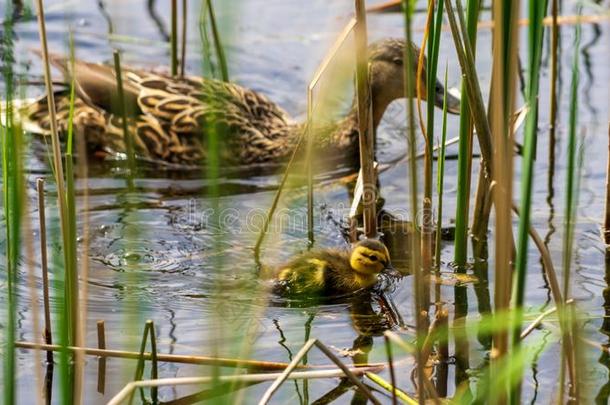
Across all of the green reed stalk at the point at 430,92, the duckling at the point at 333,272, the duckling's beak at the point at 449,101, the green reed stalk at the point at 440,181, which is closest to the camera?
the green reed stalk at the point at 430,92

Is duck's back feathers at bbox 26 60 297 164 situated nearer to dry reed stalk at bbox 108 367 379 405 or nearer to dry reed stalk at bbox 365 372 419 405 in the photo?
dry reed stalk at bbox 365 372 419 405

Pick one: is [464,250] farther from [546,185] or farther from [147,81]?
[147,81]

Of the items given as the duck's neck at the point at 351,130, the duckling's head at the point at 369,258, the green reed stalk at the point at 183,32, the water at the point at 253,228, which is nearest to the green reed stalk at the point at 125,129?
the water at the point at 253,228

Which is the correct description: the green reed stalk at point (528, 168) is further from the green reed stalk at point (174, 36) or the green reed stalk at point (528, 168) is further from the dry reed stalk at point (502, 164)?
the green reed stalk at point (174, 36)

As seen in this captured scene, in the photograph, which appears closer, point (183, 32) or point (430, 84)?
point (430, 84)

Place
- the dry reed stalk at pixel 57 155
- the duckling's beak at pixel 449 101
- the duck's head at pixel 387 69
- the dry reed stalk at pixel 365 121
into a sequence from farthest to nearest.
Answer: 1. the duck's head at pixel 387 69
2. the duckling's beak at pixel 449 101
3. the dry reed stalk at pixel 365 121
4. the dry reed stalk at pixel 57 155

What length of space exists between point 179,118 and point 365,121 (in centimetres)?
223

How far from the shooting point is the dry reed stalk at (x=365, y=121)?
3592 millimetres

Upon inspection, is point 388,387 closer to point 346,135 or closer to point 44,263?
point 44,263

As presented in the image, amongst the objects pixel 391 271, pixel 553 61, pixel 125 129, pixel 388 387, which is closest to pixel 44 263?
pixel 388 387

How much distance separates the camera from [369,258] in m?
4.10

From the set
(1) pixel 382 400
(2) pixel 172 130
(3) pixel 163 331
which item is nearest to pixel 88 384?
(3) pixel 163 331

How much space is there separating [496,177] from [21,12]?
516 centimetres

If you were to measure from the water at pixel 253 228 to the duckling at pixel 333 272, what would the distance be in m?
0.09
